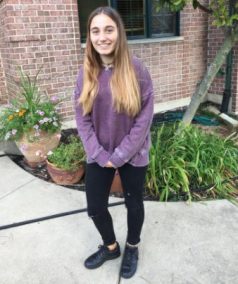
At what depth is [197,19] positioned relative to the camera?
229 inches

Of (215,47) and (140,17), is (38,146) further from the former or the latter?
(215,47)

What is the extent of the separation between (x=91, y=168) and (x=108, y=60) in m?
0.68

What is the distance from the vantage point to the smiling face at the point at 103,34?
173cm

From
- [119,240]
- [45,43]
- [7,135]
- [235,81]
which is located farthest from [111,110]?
[235,81]

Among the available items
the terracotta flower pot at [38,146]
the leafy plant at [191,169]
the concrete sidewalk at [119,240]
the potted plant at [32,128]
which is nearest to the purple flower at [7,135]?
the potted plant at [32,128]

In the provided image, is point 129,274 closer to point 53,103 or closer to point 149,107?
point 149,107

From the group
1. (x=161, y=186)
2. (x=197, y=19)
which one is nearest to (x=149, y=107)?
(x=161, y=186)

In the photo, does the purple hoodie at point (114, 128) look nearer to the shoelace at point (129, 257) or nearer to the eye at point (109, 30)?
the eye at point (109, 30)

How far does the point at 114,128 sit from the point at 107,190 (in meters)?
0.43

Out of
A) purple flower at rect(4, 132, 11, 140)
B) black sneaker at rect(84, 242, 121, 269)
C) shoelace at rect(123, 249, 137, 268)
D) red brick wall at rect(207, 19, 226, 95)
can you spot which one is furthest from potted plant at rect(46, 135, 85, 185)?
red brick wall at rect(207, 19, 226, 95)

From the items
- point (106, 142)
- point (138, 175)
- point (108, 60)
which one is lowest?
point (138, 175)

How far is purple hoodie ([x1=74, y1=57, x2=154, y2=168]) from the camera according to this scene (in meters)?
1.83

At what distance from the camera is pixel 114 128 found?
1850 mm

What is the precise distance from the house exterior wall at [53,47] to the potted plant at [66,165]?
53.9 inches
